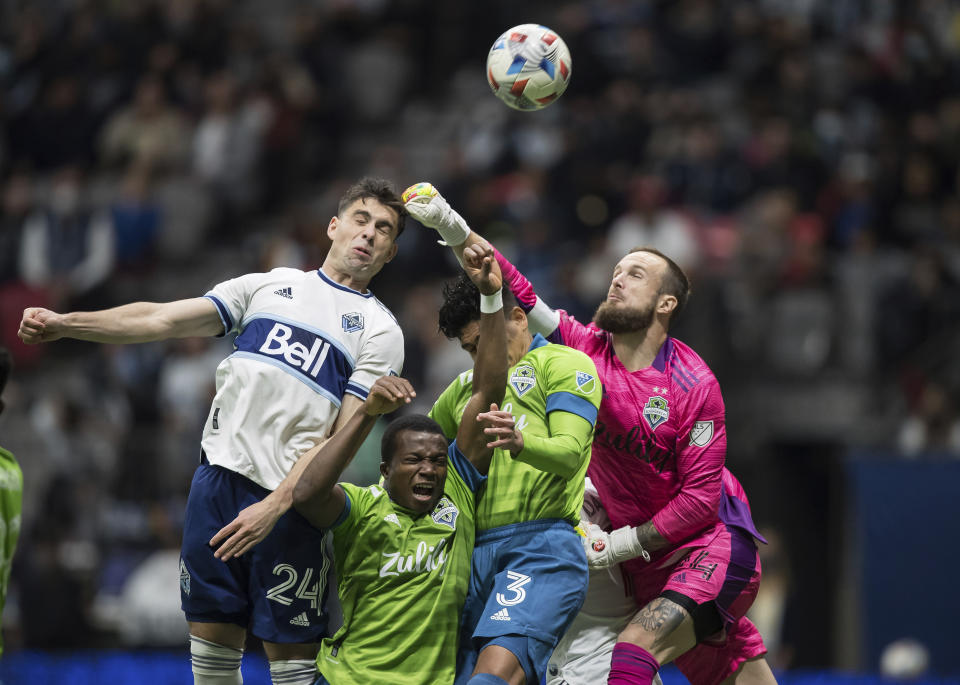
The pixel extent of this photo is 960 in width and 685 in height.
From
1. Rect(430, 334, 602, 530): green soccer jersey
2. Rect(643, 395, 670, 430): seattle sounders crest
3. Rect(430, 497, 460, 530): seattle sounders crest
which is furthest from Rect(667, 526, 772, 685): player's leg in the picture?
Rect(430, 497, 460, 530): seattle sounders crest

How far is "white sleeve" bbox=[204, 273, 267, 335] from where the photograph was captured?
670cm

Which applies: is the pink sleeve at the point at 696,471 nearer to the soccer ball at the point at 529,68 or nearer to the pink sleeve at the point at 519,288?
the pink sleeve at the point at 519,288

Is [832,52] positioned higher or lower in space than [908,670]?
higher

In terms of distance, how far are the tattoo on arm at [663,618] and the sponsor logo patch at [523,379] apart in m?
1.48

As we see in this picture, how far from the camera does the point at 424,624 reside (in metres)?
6.00

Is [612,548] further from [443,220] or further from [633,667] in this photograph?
[443,220]

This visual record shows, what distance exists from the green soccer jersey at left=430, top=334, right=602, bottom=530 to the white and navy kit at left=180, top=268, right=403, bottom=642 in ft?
2.32

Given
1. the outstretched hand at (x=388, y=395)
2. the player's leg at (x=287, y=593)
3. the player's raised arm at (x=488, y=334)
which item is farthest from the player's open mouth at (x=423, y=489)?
the player's leg at (x=287, y=593)

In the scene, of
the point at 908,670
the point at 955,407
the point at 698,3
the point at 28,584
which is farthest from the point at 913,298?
the point at 28,584

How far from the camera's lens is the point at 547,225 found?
47.9 ft

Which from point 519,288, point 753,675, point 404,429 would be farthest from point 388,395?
point 753,675

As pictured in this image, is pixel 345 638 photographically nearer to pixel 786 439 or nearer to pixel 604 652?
pixel 604 652

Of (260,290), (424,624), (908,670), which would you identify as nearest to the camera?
(424,624)

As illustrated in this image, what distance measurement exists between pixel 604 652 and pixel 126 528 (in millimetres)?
7869
